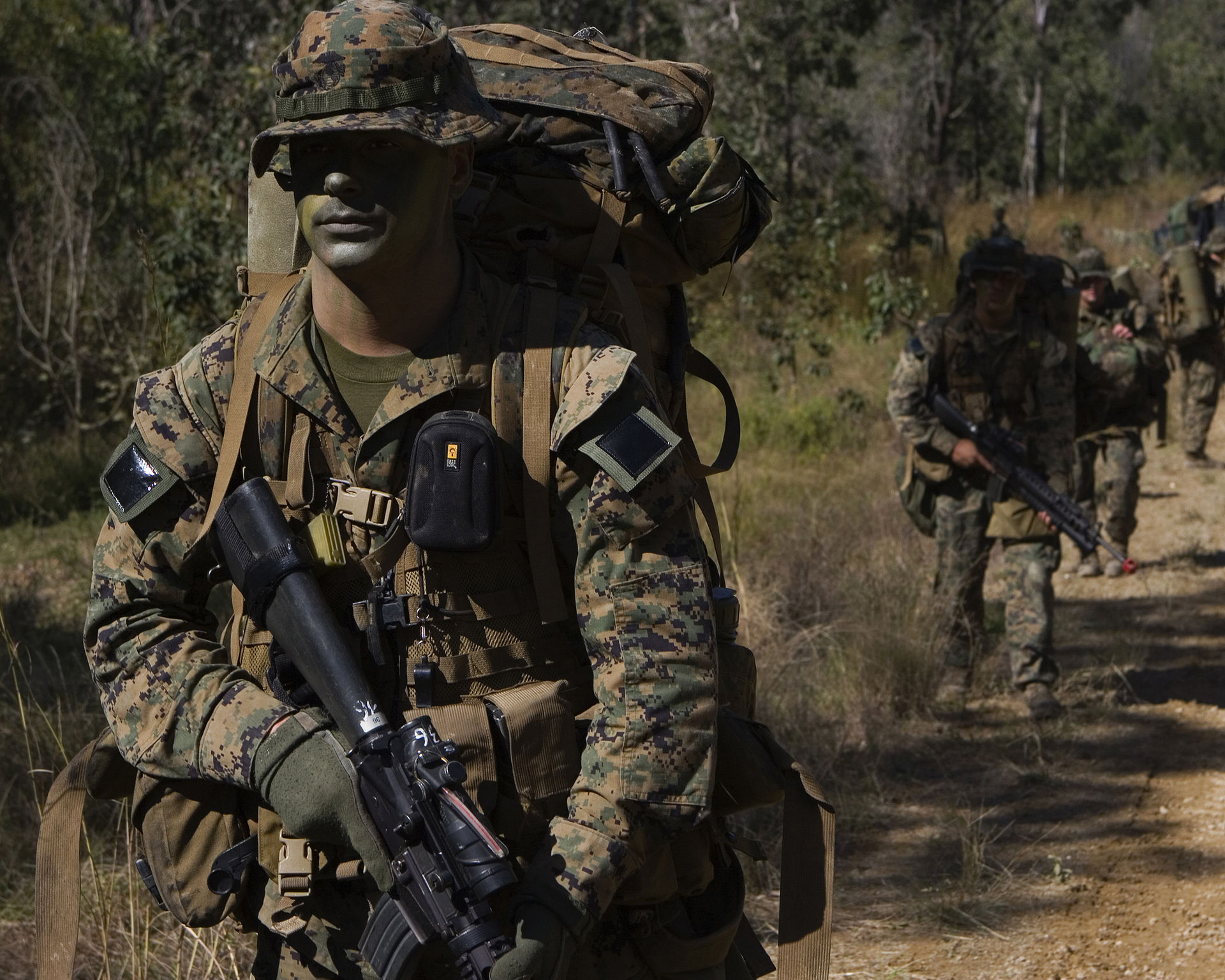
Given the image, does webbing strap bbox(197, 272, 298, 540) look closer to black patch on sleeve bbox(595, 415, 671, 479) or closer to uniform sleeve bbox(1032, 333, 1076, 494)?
black patch on sleeve bbox(595, 415, 671, 479)

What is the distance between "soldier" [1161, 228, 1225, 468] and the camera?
1166 centimetres

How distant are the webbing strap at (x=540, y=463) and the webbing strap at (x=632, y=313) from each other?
0.77 feet

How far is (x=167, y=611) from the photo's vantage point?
7.46 feet

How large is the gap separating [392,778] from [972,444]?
513cm

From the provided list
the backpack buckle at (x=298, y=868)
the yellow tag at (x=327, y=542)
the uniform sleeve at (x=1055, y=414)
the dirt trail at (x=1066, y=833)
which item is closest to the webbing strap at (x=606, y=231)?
the yellow tag at (x=327, y=542)

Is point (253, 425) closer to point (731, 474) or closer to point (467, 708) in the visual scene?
point (467, 708)

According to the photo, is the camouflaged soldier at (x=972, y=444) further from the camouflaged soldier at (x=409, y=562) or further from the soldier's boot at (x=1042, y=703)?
the camouflaged soldier at (x=409, y=562)

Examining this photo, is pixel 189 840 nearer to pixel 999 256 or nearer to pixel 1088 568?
pixel 999 256

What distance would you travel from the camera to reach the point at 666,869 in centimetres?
221

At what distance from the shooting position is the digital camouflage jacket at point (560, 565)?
2.04 metres

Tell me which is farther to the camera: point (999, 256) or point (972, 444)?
point (972, 444)

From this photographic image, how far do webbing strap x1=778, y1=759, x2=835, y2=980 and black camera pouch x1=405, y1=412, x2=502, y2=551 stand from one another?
0.65 m

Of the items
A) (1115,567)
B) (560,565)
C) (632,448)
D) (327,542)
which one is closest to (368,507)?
(327,542)

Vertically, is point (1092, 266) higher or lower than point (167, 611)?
higher
